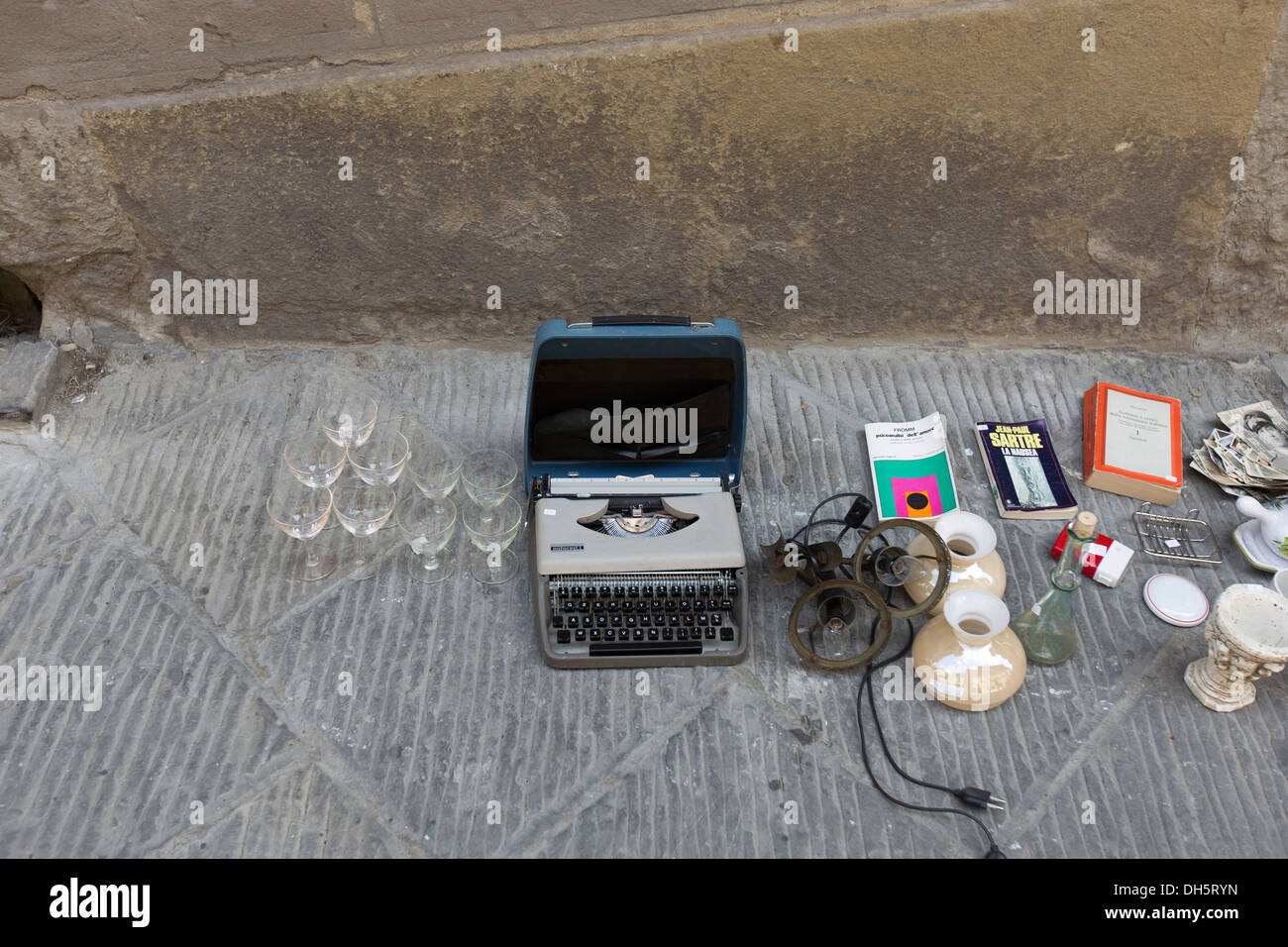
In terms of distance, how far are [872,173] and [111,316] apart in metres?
2.76

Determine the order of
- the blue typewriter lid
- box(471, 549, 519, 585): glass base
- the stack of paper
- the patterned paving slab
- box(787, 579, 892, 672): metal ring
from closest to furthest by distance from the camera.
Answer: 1. the patterned paving slab
2. box(787, 579, 892, 672): metal ring
3. the blue typewriter lid
4. box(471, 549, 519, 585): glass base
5. the stack of paper

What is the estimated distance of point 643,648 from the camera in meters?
2.64

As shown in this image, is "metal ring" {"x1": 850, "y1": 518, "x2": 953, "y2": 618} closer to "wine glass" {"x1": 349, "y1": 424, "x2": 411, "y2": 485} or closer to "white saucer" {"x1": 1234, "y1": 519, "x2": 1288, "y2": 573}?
"white saucer" {"x1": 1234, "y1": 519, "x2": 1288, "y2": 573}

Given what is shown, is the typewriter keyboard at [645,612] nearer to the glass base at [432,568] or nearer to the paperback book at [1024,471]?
the glass base at [432,568]

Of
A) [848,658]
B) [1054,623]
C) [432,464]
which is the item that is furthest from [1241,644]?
[432,464]

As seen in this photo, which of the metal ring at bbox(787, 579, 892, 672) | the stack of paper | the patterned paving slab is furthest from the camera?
the stack of paper

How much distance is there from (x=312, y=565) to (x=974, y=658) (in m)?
1.88

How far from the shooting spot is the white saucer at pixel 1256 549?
2941 mm

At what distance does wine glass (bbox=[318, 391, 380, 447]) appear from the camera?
3096 mm

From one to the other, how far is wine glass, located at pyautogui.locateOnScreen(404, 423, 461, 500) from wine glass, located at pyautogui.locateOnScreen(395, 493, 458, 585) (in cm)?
4

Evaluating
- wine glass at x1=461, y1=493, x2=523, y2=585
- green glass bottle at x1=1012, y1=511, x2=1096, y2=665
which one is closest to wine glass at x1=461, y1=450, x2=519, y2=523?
wine glass at x1=461, y1=493, x2=523, y2=585

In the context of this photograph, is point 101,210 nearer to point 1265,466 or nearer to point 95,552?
point 95,552

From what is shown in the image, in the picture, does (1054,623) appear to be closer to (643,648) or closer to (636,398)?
(643,648)
